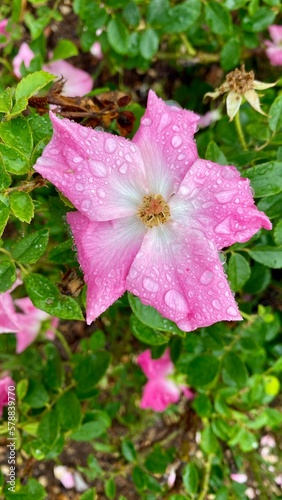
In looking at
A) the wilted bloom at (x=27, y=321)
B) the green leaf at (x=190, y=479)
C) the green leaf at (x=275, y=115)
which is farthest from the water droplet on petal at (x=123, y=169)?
the green leaf at (x=190, y=479)

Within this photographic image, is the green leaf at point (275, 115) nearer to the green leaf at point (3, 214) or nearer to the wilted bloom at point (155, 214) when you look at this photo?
the wilted bloom at point (155, 214)

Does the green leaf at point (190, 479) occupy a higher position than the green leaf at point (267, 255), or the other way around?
the green leaf at point (267, 255)

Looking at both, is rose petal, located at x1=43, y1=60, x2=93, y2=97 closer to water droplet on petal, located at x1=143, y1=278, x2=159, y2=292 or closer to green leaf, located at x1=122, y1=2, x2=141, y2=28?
green leaf, located at x1=122, y1=2, x2=141, y2=28

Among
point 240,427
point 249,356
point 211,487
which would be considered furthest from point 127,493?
point 249,356

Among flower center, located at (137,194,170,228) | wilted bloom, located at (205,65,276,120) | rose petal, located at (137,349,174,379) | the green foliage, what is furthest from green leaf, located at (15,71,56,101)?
rose petal, located at (137,349,174,379)

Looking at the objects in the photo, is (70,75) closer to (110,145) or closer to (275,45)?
(275,45)

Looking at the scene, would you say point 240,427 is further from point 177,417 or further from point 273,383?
point 177,417
